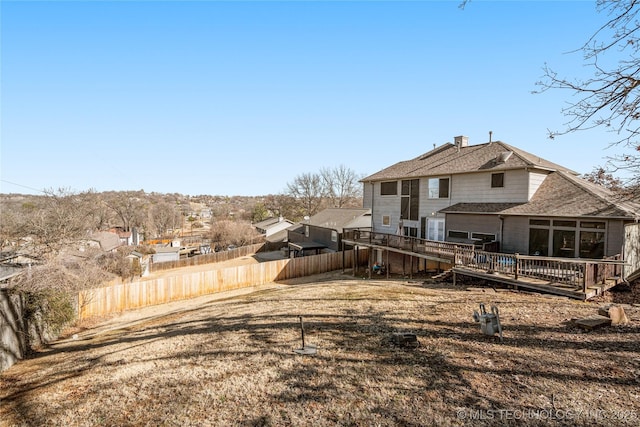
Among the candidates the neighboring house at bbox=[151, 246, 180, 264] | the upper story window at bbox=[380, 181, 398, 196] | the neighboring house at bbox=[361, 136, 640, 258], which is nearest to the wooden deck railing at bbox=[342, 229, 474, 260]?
the neighboring house at bbox=[361, 136, 640, 258]

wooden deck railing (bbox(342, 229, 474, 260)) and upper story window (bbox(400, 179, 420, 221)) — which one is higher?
upper story window (bbox(400, 179, 420, 221))

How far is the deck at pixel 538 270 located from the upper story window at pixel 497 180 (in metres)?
4.50

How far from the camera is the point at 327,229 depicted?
1374 inches

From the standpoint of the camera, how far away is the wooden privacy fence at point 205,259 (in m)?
36.5

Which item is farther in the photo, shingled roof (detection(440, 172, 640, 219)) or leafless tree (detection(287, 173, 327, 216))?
leafless tree (detection(287, 173, 327, 216))

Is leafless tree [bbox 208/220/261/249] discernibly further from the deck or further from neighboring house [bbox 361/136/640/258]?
the deck

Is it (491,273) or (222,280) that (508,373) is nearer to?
(491,273)

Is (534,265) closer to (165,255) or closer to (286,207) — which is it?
(165,255)

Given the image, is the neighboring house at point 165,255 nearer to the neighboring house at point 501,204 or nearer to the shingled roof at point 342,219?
the shingled roof at point 342,219

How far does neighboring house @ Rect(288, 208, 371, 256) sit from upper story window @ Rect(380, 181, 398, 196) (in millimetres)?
5779

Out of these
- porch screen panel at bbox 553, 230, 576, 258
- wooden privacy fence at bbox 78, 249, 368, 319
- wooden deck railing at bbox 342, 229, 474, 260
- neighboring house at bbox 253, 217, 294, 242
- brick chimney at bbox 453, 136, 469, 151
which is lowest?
wooden privacy fence at bbox 78, 249, 368, 319

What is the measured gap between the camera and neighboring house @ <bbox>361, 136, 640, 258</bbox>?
15445mm

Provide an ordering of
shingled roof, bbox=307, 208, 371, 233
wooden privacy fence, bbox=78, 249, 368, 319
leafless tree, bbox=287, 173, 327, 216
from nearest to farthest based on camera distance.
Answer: wooden privacy fence, bbox=78, 249, 368, 319
shingled roof, bbox=307, 208, 371, 233
leafless tree, bbox=287, 173, 327, 216

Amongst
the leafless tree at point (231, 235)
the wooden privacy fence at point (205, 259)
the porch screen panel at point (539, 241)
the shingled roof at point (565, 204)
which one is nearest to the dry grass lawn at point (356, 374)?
the shingled roof at point (565, 204)
